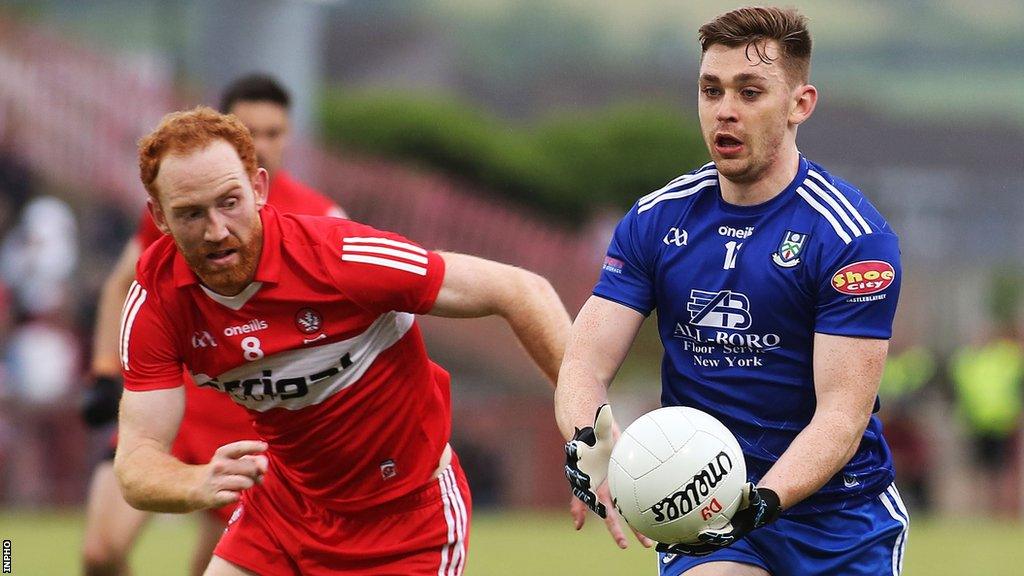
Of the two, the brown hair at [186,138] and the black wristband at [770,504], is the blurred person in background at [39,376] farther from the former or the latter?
the black wristband at [770,504]

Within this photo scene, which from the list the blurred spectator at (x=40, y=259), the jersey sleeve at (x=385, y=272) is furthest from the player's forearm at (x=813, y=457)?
the blurred spectator at (x=40, y=259)

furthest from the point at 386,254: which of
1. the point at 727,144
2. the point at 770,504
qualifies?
the point at 770,504

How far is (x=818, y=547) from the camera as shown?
500 centimetres

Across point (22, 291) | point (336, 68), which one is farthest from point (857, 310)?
point (336, 68)

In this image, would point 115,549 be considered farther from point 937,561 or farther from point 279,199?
point 937,561

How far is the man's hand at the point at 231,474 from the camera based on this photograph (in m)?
4.77

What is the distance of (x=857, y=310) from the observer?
4.79m

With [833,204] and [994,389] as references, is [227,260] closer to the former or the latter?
[833,204]

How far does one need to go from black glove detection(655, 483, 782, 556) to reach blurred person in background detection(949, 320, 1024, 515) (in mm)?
14744

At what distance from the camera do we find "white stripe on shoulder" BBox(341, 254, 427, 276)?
17.2 feet

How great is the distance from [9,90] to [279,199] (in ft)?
57.0

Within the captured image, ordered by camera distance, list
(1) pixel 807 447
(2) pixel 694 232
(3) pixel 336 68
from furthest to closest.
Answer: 1. (3) pixel 336 68
2. (2) pixel 694 232
3. (1) pixel 807 447

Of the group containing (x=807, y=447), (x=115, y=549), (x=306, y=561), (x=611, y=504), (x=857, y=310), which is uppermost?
(x=857, y=310)

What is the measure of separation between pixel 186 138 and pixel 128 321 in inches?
24.8
